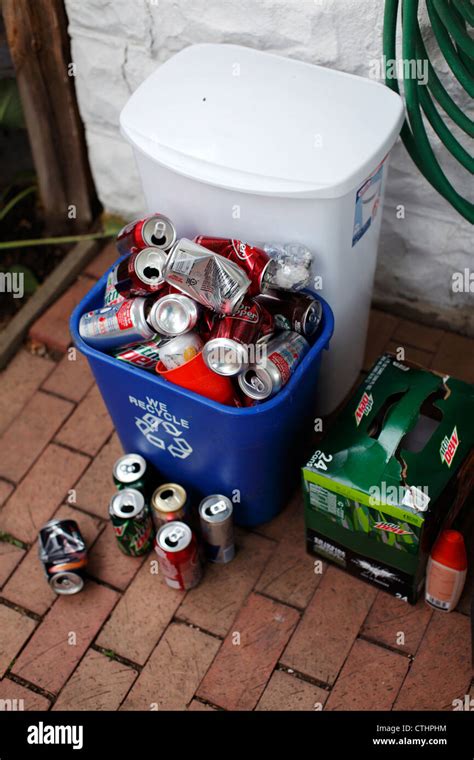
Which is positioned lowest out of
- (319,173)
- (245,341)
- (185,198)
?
(245,341)

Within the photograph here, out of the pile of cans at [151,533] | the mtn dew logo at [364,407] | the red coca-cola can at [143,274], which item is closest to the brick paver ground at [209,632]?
the pile of cans at [151,533]

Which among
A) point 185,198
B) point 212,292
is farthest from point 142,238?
point 212,292

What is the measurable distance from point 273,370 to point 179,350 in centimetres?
20

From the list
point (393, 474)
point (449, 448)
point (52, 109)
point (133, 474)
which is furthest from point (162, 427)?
point (52, 109)

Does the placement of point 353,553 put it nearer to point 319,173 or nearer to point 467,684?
point 467,684

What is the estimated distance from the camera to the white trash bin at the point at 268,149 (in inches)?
69.2

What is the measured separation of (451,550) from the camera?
1854 millimetres

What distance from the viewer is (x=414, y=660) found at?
6.43ft

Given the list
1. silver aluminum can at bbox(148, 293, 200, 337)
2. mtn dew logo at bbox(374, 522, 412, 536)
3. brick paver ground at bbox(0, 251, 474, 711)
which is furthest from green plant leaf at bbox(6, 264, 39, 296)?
mtn dew logo at bbox(374, 522, 412, 536)

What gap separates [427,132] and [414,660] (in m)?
1.29

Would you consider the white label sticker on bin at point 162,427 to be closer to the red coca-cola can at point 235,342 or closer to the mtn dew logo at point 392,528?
the red coca-cola can at point 235,342

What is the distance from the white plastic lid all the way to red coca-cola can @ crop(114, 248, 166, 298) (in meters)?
0.20

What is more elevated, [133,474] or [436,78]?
[436,78]

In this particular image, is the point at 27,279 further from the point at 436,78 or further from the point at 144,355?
the point at 436,78
